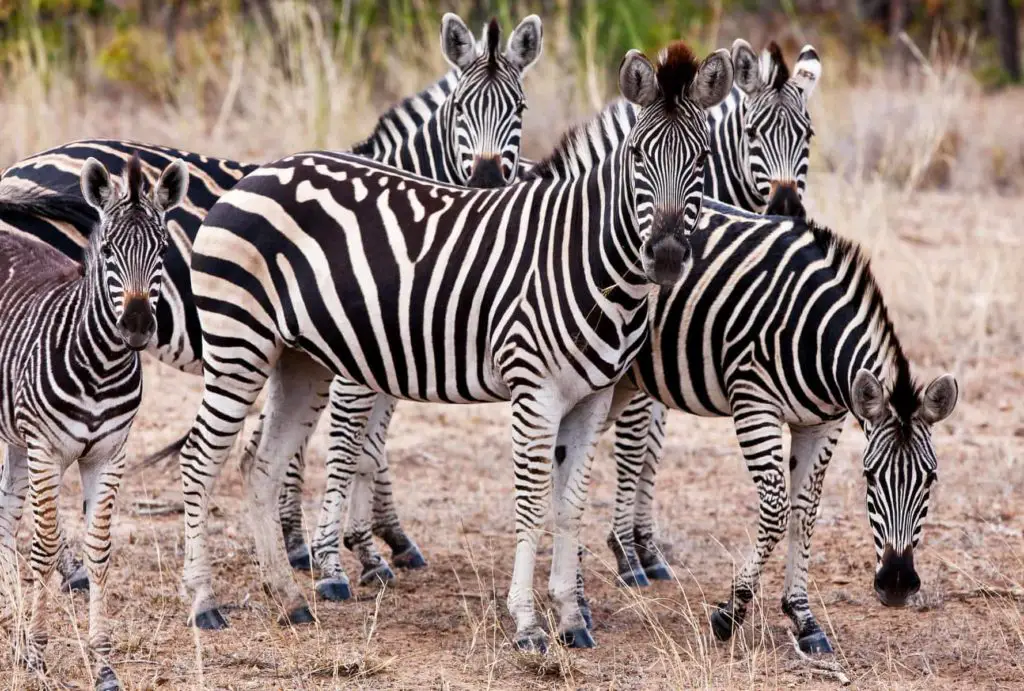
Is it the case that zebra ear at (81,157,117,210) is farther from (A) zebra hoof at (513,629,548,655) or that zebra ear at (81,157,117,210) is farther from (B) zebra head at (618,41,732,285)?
(A) zebra hoof at (513,629,548,655)

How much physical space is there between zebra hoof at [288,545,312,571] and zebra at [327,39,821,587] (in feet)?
0.04

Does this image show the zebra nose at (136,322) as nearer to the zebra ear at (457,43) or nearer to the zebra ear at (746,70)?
the zebra ear at (457,43)

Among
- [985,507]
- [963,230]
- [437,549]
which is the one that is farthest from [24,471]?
[963,230]

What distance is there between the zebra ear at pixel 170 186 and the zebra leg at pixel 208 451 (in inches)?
42.1

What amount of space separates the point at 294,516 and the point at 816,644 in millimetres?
2880

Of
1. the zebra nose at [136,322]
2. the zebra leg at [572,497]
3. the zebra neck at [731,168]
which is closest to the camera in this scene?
the zebra nose at [136,322]

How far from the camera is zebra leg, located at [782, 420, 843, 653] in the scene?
6.03 m

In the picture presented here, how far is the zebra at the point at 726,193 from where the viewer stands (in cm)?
691

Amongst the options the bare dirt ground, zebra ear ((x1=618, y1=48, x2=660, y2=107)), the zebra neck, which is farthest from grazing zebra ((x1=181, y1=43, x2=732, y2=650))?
the zebra neck

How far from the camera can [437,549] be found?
24.4 ft

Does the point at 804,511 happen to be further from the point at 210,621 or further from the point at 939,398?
the point at 210,621

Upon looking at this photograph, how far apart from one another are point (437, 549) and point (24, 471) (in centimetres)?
252

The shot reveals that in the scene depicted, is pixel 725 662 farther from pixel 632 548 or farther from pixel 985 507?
pixel 985 507

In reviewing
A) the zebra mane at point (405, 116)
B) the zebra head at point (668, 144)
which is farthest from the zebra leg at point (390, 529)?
the zebra head at point (668, 144)
